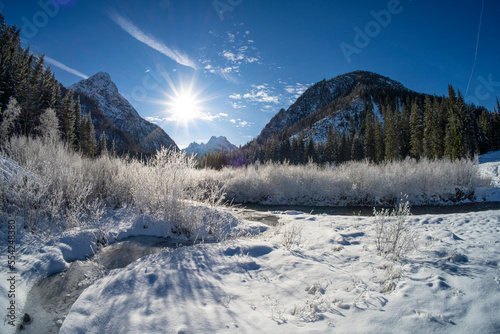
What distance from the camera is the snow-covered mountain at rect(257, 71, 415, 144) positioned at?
10242 centimetres

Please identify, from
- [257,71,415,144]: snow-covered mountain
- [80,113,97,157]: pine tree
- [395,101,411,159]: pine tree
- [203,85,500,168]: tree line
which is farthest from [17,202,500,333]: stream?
[257,71,415,144]: snow-covered mountain

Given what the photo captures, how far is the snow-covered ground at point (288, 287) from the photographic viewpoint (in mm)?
2109

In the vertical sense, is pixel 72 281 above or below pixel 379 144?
below

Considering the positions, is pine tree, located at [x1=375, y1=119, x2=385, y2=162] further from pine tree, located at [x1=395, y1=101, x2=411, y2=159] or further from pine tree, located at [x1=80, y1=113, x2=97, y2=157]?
pine tree, located at [x1=80, y1=113, x2=97, y2=157]

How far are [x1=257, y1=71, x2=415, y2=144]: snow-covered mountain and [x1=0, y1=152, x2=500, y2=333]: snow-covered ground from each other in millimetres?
89569

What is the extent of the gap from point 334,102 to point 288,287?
137 m

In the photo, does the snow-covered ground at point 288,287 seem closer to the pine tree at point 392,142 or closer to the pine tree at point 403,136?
the pine tree at point 392,142

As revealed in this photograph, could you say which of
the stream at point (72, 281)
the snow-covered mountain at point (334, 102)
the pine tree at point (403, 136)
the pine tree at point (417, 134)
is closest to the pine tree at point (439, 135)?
the pine tree at point (417, 134)

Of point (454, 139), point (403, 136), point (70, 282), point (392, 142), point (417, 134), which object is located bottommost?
point (70, 282)

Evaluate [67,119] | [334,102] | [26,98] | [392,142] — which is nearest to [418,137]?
[392,142]

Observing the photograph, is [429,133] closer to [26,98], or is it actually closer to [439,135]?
[439,135]

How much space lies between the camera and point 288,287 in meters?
3.01

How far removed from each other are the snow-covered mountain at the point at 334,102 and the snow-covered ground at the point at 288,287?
294 ft

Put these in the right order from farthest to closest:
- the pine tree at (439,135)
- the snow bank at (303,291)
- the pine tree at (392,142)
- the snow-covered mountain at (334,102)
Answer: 1. the snow-covered mountain at (334,102)
2. the pine tree at (392,142)
3. the pine tree at (439,135)
4. the snow bank at (303,291)
